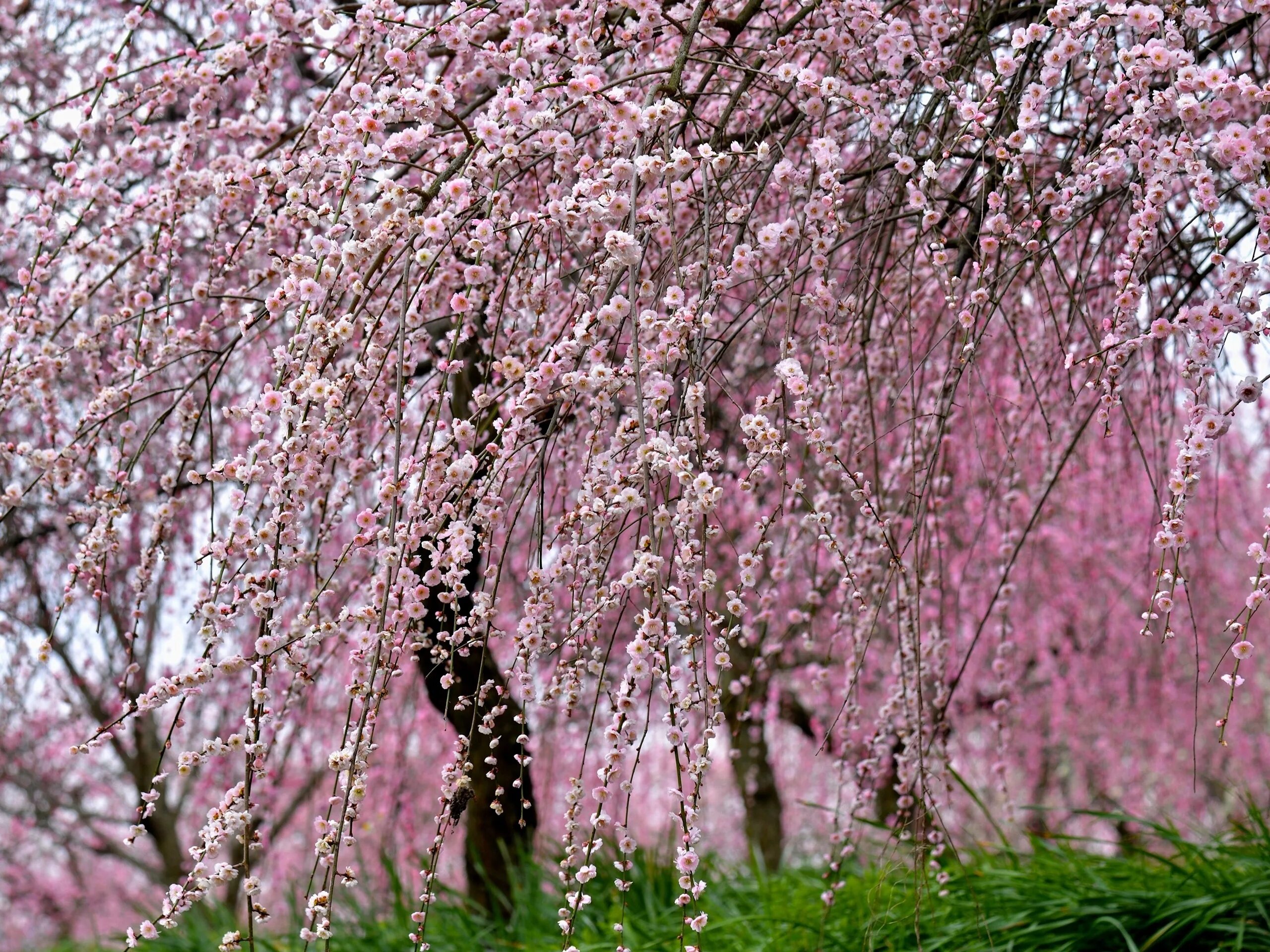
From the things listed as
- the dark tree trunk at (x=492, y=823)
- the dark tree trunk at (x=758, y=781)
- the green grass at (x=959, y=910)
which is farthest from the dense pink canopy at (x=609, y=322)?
the dark tree trunk at (x=758, y=781)

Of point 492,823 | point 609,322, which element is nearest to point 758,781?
point 492,823

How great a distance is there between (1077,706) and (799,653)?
232 cm

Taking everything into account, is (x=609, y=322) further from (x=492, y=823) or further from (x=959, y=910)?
(x=492, y=823)

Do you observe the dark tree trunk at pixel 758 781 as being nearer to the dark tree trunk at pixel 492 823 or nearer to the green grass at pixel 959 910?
the dark tree trunk at pixel 492 823

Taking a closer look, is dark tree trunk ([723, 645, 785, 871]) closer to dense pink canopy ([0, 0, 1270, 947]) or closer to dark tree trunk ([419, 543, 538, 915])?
dark tree trunk ([419, 543, 538, 915])

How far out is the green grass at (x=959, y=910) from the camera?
2.70 metres

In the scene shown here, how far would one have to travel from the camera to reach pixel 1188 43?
2.08 m

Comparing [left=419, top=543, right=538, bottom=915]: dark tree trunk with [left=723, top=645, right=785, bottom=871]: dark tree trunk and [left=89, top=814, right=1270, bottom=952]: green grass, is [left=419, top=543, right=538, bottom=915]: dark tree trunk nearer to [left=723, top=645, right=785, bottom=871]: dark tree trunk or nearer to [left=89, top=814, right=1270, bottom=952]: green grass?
[left=89, top=814, right=1270, bottom=952]: green grass

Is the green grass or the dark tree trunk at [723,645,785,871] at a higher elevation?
the dark tree trunk at [723,645,785,871]

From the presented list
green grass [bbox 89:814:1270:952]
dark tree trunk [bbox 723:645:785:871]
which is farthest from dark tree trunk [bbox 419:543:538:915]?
dark tree trunk [bbox 723:645:785:871]

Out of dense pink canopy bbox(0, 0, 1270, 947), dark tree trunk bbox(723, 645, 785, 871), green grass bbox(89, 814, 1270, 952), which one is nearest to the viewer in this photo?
dense pink canopy bbox(0, 0, 1270, 947)

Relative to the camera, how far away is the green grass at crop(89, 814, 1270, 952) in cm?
270

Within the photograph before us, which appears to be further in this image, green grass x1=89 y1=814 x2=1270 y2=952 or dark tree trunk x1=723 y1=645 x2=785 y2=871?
dark tree trunk x1=723 y1=645 x2=785 y2=871

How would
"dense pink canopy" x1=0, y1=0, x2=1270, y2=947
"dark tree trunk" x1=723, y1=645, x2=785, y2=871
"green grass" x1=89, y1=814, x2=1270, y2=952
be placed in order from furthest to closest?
"dark tree trunk" x1=723, y1=645, x2=785, y2=871, "green grass" x1=89, y1=814, x2=1270, y2=952, "dense pink canopy" x1=0, y1=0, x2=1270, y2=947
